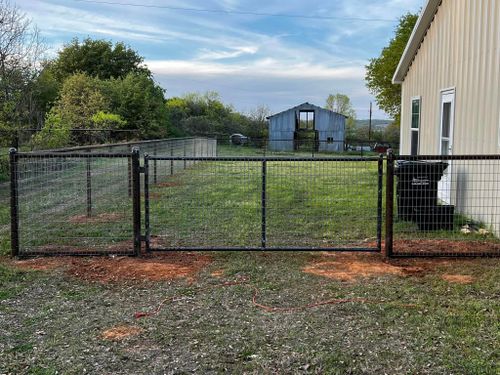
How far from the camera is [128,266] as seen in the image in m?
5.29

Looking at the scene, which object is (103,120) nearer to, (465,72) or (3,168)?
(3,168)

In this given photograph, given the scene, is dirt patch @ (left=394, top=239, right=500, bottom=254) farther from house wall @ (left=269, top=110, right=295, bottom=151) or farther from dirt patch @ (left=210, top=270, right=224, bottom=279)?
house wall @ (left=269, top=110, right=295, bottom=151)

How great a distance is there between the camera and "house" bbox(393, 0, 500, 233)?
708 cm

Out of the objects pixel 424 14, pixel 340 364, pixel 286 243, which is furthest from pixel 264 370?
pixel 424 14

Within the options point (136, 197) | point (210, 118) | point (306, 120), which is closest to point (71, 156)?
point (136, 197)

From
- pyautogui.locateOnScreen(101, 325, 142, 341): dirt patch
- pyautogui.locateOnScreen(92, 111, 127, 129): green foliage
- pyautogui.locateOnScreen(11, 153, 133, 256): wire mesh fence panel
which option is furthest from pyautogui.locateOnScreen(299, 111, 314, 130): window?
pyautogui.locateOnScreen(101, 325, 142, 341): dirt patch

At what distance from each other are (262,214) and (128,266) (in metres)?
1.57

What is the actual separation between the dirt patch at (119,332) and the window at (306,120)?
37.6 meters

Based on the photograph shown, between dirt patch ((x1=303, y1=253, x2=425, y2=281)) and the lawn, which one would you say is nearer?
the lawn

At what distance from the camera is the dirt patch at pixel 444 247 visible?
5.82 m

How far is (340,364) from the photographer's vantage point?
3.17 m

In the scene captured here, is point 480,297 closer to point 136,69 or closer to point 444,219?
point 444,219

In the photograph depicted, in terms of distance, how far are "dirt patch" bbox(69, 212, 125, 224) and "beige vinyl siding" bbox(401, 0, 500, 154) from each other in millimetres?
5554

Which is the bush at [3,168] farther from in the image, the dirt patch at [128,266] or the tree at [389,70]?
the tree at [389,70]
